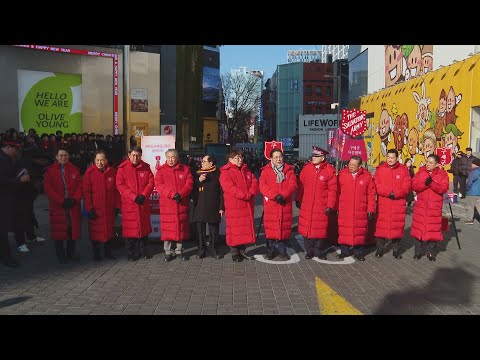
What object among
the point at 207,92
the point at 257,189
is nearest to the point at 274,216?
the point at 257,189

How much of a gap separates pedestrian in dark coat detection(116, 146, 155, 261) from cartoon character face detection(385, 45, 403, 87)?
23.5 meters

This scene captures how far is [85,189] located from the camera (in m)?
7.50

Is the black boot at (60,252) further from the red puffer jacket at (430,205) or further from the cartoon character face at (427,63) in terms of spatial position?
the cartoon character face at (427,63)

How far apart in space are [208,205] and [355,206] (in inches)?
101

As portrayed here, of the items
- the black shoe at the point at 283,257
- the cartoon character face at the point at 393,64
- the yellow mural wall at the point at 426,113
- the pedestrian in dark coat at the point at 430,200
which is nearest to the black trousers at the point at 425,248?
the pedestrian in dark coat at the point at 430,200

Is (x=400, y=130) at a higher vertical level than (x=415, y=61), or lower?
lower

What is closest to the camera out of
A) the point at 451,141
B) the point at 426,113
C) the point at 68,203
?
the point at 68,203

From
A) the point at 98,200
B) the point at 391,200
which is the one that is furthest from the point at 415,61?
the point at 98,200

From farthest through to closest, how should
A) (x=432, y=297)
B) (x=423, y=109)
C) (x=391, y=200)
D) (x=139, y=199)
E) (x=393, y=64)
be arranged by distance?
(x=393, y=64), (x=423, y=109), (x=391, y=200), (x=139, y=199), (x=432, y=297)

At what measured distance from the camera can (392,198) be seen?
7902 millimetres

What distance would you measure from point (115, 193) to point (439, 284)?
5350 millimetres

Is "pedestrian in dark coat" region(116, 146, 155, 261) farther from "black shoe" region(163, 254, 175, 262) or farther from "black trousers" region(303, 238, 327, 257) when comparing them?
"black trousers" region(303, 238, 327, 257)

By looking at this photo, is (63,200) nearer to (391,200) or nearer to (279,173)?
(279,173)
